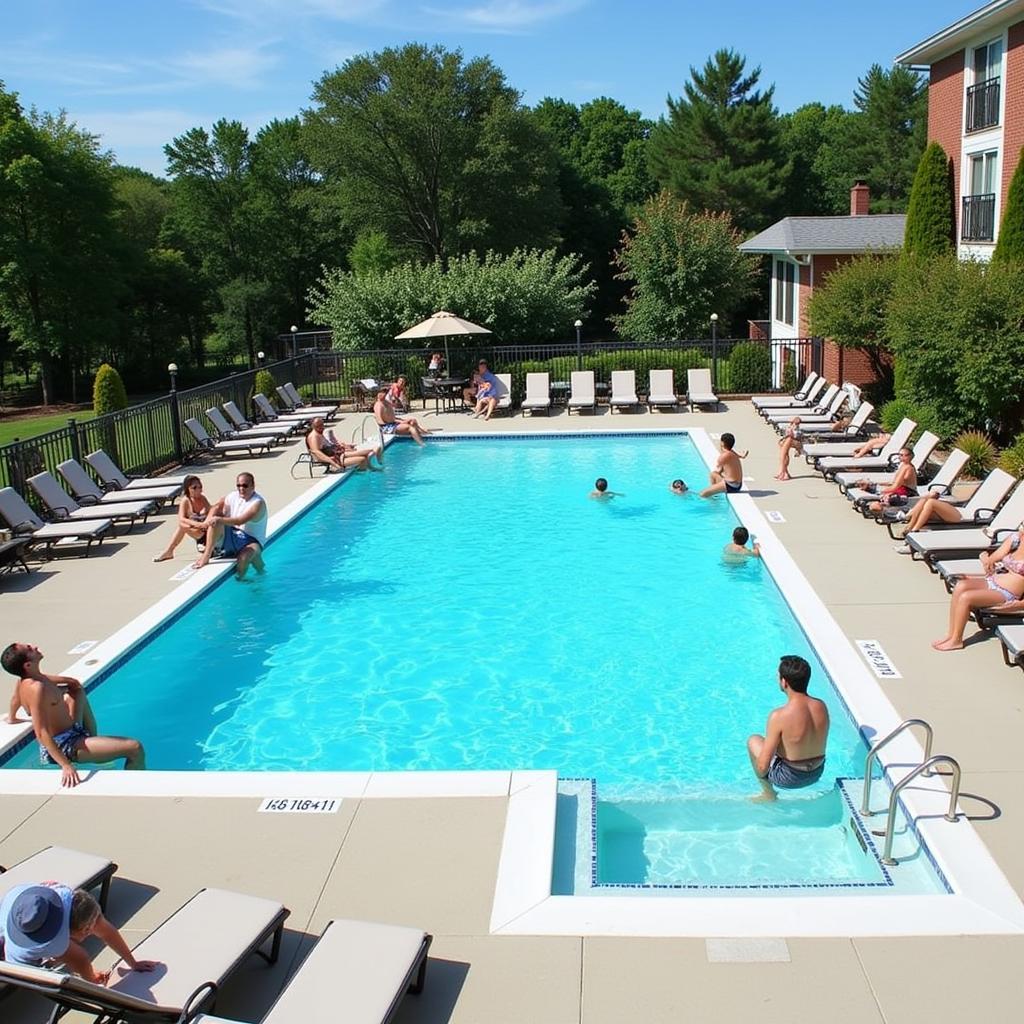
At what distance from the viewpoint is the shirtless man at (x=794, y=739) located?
21.8ft

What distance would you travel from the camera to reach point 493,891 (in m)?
5.39

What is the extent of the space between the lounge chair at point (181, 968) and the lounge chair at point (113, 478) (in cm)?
1085

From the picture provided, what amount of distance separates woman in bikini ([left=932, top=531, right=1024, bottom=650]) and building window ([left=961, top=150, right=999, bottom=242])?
14951 mm

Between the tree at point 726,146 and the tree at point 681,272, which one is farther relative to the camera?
the tree at point 726,146

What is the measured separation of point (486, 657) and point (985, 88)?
61.9 ft

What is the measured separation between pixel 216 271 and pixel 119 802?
50.1 meters

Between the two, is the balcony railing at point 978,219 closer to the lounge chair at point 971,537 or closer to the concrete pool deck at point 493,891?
the lounge chair at point 971,537

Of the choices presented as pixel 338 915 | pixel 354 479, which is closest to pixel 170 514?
pixel 354 479

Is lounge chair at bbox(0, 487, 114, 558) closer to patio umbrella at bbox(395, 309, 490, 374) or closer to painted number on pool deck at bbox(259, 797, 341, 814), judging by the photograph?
painted number on pool deck at bbox(259, 797, 341, 814)

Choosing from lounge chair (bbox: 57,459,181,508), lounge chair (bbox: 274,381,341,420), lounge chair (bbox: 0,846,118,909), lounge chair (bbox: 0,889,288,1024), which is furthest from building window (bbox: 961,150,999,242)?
lounge chair (bbox: 0,846,118,909)

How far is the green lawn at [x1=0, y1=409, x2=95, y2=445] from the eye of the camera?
30.4 meters

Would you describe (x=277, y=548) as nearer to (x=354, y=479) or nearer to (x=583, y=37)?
(x=354, y=479)

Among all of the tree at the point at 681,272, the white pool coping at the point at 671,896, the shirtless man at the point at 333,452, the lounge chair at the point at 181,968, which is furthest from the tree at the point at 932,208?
the lounge chair at the point at 181,968

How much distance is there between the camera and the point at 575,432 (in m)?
20.9
